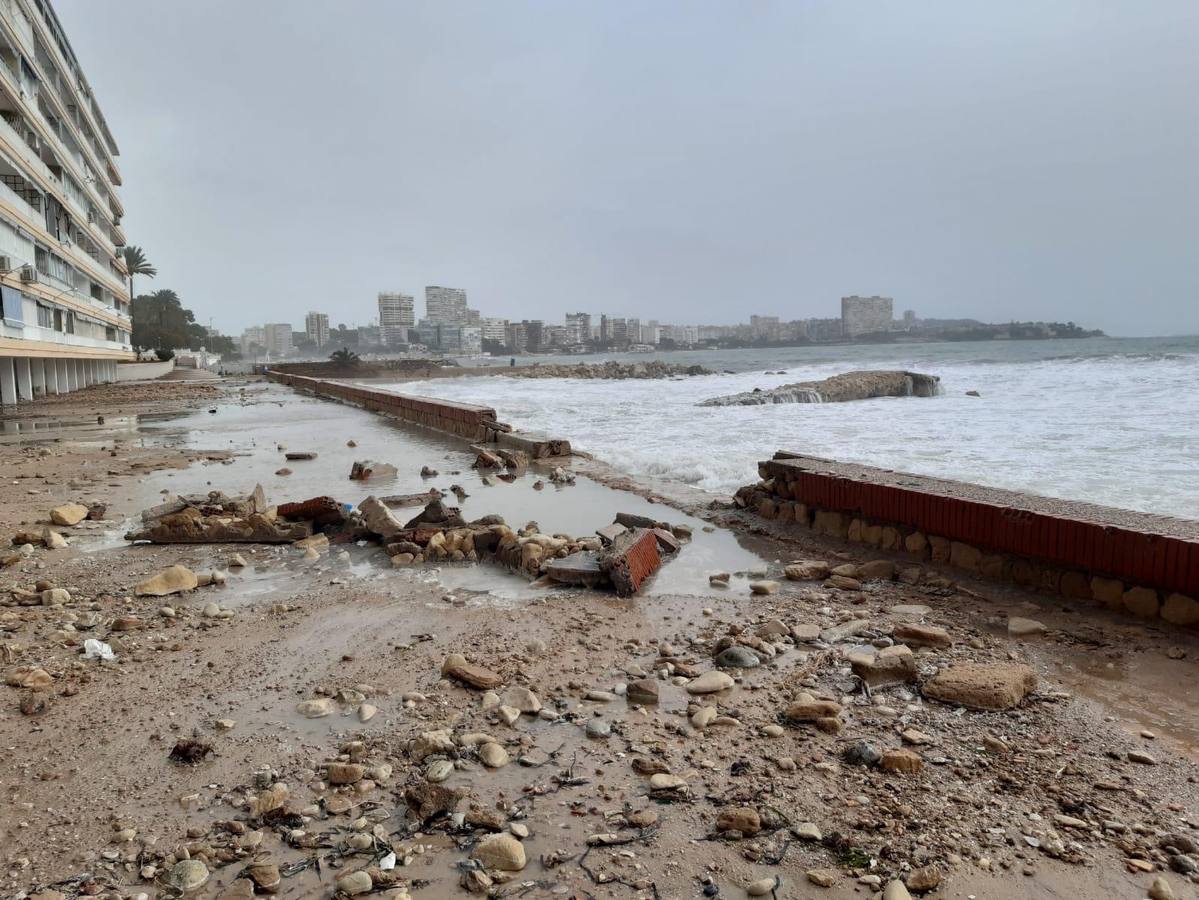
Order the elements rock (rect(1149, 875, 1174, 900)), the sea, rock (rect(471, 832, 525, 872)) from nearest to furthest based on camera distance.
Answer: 1. rock (rect(1149, 875, 1174, 900))
2. rock (rect(471, 832, 525, 872))
3. the sea

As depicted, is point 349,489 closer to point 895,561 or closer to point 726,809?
point 895,561

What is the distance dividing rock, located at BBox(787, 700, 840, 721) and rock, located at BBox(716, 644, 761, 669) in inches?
22.8

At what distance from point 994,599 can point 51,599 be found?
6189mm

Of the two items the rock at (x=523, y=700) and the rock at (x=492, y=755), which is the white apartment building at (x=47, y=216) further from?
the rock at (x=492, y=755)

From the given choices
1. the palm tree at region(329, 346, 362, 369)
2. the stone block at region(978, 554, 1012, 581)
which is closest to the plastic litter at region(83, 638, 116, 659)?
the stone block at region(978, 554, 1012, 581)

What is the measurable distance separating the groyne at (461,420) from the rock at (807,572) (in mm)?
7446

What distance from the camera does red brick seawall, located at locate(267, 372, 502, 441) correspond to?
1537cm

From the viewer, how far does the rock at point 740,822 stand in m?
2.36

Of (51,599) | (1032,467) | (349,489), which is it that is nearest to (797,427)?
(1032,467)

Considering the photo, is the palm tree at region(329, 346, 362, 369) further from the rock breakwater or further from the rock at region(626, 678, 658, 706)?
the rock at region(626, 678, 658, 706)

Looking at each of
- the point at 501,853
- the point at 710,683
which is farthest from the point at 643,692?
the point at 501,853

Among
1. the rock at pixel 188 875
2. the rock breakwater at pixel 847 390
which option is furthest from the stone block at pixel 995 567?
the rock breakwater at pixel 847 390

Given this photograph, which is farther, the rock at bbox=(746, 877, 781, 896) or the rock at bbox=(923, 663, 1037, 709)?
the rock at bbox=(923, 663, 1037, 709)

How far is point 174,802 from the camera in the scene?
2.58m
